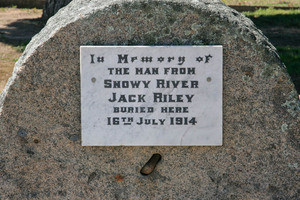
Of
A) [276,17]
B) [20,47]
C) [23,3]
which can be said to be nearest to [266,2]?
[276,17]

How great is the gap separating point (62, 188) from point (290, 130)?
4.95 feet

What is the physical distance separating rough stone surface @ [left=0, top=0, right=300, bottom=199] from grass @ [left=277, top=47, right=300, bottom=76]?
390 centimetres

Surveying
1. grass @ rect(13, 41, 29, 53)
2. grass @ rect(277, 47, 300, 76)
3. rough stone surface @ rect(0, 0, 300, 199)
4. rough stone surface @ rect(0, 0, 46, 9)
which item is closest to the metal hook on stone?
rough stone surface @ rect(0, 0, 300, 199)

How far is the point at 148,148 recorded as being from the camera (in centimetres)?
297

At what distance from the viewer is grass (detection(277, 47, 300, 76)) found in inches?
261

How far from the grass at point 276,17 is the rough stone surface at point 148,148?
294 inches

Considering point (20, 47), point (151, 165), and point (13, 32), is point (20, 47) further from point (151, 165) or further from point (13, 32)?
point (151, 165)

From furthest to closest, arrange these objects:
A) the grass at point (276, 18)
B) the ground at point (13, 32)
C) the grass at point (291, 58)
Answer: the grass at point (276, 18) < the ground at point (13, 32) < the grass at point (291, 58)

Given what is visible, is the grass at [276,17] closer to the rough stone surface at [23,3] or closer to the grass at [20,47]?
the grass at [20,47]

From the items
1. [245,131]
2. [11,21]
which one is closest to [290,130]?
[245,131]

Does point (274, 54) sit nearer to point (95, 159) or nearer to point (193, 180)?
point (193, 180)

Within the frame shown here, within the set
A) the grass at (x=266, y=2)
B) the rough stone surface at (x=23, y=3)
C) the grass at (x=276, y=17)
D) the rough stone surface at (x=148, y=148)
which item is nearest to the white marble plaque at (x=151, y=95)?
the rough stone surface at (x=148, y=148)

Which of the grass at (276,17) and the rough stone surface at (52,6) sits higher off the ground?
the rough stone surface at (52,6)

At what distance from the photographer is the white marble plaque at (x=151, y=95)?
9.31 ft
